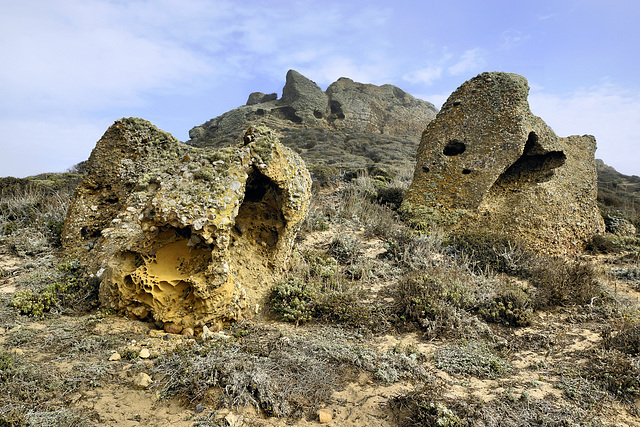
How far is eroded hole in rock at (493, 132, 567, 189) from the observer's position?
8688 mm

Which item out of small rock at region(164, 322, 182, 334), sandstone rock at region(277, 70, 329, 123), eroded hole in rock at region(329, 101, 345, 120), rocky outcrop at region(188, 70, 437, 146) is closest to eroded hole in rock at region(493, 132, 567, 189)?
small rock at region(164, 322, 182, 334)

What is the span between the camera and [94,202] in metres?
6.67

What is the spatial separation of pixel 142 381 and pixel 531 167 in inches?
373

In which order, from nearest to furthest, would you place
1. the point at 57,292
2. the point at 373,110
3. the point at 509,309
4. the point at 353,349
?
the point at 353,349
the point at 57,292
the point at 509,309
the point at 373,110

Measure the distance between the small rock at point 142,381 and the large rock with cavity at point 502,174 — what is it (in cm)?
699

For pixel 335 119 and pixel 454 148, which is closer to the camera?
pixel 454 148

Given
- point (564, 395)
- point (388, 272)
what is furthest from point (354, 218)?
point (564, 395)

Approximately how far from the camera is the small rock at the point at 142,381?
10.3 feet

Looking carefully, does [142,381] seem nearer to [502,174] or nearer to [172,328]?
[172,328]

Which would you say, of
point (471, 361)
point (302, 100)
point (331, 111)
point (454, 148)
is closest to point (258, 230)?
point (471, 361)

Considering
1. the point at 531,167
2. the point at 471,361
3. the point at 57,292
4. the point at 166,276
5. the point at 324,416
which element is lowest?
the point at 324,416

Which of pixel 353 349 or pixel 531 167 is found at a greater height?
pixel 531 167

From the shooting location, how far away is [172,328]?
4.34 metres

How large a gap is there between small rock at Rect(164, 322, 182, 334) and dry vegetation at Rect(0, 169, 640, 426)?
0.12 metres
